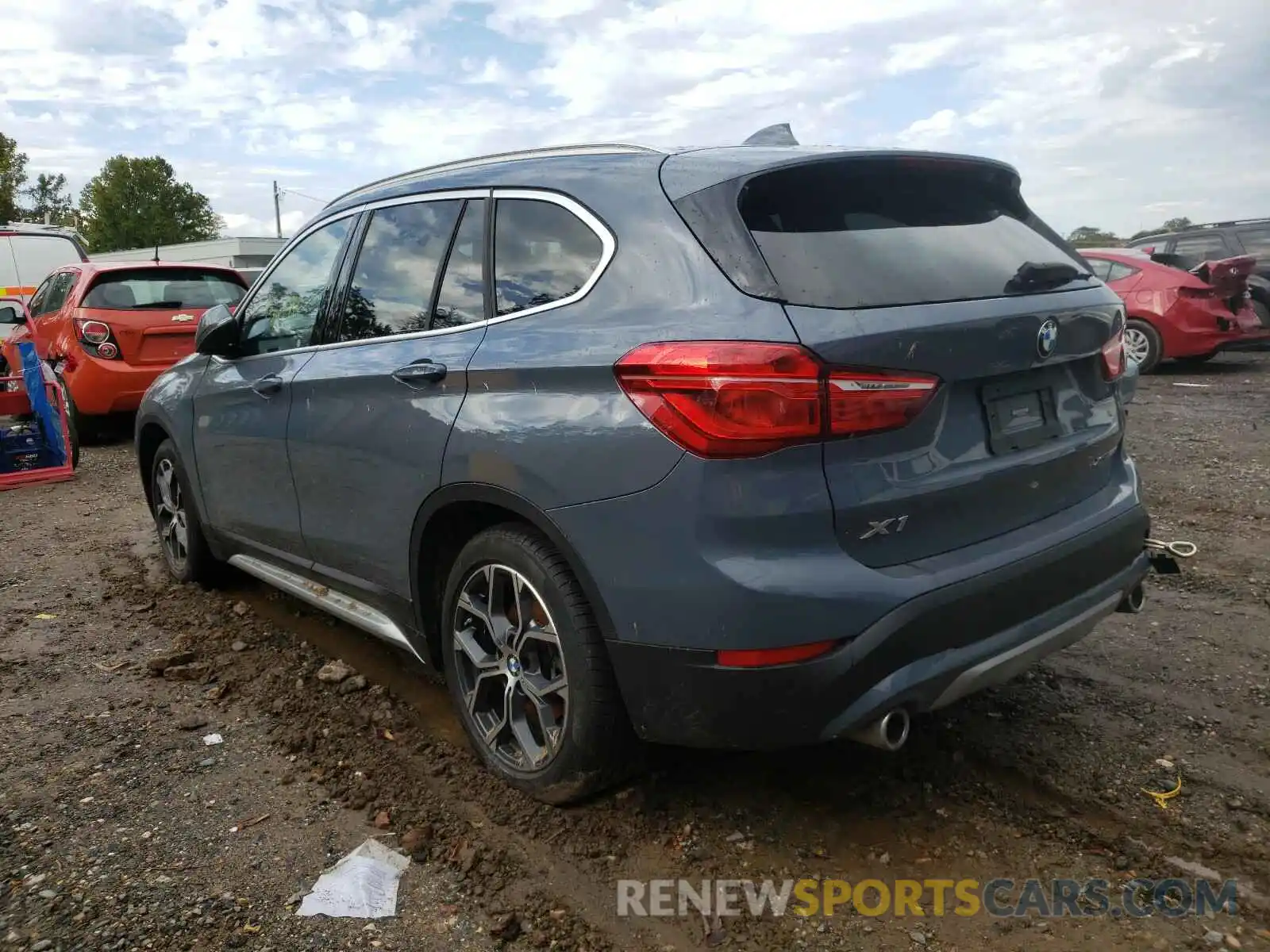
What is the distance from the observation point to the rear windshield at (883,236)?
7.93 ft

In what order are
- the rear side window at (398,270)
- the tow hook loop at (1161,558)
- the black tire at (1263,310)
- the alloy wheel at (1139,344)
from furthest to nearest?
the black tire at (1263,310), the alloy wheel at (1139,344), the rear side window at (398,270), the tow hook loop at (1161,558)

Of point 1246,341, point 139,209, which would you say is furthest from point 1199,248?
point 139,209

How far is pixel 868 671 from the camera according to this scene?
90.9 inches

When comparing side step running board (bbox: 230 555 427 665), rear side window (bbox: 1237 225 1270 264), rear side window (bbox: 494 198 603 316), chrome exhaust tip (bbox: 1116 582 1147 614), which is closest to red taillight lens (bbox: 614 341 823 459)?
rear side window (bbox: 494 198 603 316)

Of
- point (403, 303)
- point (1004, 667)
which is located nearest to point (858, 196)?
point (1004, 667)

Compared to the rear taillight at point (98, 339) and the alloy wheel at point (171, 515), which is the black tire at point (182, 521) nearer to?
the alloy wheel at point (171, 515)

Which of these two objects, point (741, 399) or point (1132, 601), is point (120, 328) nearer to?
point (741, 399)

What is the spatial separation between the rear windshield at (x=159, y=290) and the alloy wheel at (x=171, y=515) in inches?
176

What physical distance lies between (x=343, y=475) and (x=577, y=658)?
4.18 feet

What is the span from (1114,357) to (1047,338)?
517 mm

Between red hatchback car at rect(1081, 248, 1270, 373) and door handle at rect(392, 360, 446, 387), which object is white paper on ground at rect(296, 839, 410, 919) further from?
red hatchback car at rect(1081, 248, 1270, 373)

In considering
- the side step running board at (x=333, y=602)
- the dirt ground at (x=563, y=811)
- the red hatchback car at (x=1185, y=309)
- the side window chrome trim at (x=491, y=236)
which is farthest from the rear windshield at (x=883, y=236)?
the red hatchback car at (x=1185, y=309)

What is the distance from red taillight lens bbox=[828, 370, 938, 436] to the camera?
2.27m

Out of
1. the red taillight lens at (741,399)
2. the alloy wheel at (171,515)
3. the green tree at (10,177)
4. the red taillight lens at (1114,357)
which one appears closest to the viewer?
the red taillight lens at (741,399)
